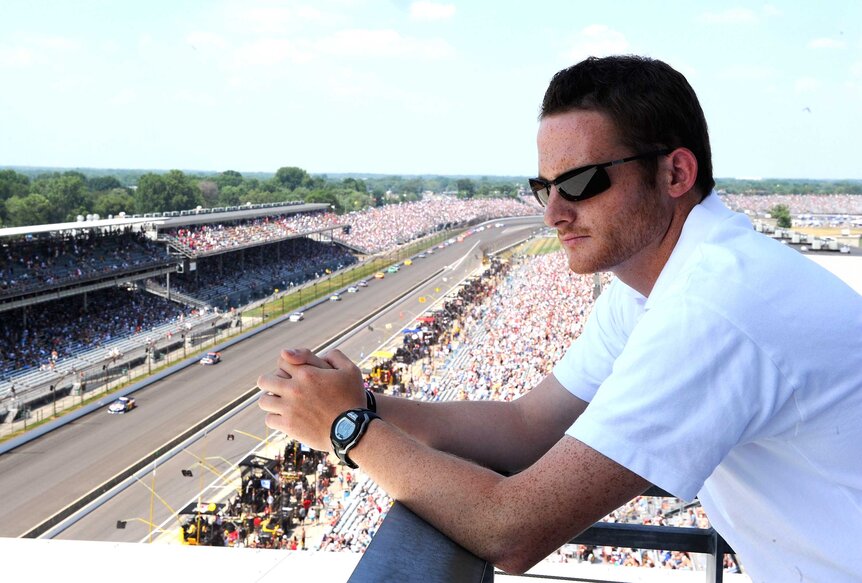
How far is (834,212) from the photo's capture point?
221 ft

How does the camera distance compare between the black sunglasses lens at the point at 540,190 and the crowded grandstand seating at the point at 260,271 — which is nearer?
the black sunglasses lens at the point at 540,190

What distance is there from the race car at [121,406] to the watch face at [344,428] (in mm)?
16147

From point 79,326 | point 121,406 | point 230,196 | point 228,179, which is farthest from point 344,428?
point 228,179

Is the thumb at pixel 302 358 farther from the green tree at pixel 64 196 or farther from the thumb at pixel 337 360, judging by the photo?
the green tree at pixel 64 196

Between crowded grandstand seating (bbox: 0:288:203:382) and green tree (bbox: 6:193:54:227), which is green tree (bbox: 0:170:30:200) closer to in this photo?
green tree (bbox: 6:193:54:227)

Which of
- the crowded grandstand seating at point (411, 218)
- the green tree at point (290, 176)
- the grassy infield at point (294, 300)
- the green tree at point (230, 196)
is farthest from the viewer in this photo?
the green tree at point (290, 176)

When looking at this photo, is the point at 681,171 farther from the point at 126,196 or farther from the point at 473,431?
the point at 126,196

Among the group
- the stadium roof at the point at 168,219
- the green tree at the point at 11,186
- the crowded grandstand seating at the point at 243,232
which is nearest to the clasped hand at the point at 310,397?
the stadium roof at the point at 168,219

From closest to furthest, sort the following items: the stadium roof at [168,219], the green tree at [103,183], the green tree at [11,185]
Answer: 1. the stadium roof at [168,219]
2. the green tree at [11,185]
3. the green tree at [103,183]

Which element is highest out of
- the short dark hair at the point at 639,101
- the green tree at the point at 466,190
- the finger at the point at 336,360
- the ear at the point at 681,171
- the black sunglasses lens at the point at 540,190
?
the short dark hair at the point at 639,101

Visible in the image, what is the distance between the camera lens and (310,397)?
3.10 ft

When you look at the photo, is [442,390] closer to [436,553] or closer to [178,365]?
[178,365]

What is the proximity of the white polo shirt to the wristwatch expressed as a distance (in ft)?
0.85

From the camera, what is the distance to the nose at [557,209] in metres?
0.98
